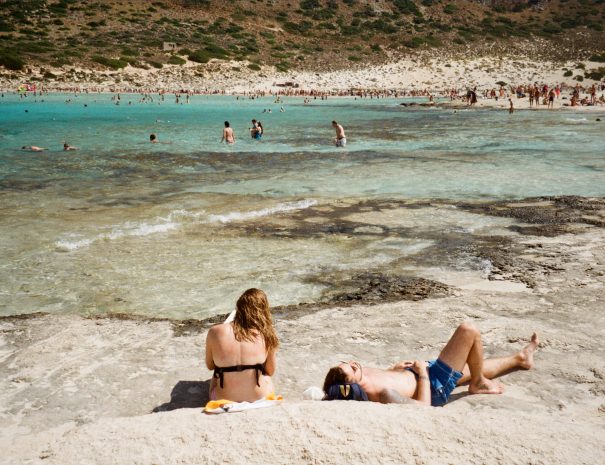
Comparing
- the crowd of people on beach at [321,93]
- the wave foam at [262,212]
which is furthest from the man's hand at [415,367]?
the crowd of people on beach at [321,93]

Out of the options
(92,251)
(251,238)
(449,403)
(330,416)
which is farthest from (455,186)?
(330,416)

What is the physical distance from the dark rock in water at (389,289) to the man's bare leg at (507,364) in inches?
77.6

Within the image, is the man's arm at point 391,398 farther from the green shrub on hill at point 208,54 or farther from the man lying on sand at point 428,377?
the green shrub on hill at point 208,54

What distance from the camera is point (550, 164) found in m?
18.7

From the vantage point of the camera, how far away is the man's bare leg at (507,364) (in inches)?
196

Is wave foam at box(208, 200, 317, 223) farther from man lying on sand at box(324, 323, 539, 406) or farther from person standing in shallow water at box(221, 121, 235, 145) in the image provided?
person standing in shallow water at box(221, 121, 235, 145)

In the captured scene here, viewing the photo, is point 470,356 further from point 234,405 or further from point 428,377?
point 234,405

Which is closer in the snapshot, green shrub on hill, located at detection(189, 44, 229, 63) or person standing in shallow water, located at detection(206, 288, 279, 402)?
person standing in shallow water, located at detection(206, 288, 279, 402)

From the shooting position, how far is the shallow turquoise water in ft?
26.8

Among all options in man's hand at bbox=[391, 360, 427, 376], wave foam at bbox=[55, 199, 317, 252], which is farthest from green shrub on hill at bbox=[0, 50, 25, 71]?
man's hand at bbox=[391, 360, 427, 376]

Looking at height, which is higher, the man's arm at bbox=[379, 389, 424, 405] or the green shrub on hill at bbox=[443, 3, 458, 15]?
the green shrub on hill at bbox=[443, 3, 458, 15]

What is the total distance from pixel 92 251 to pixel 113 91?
6772 cm

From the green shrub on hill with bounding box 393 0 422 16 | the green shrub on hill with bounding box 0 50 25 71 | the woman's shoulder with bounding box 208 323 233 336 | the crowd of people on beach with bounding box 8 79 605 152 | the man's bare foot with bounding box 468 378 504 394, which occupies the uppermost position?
the green shrub on hill with bounding box 393 0 422 16

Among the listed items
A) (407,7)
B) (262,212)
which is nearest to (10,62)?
(262,212)
